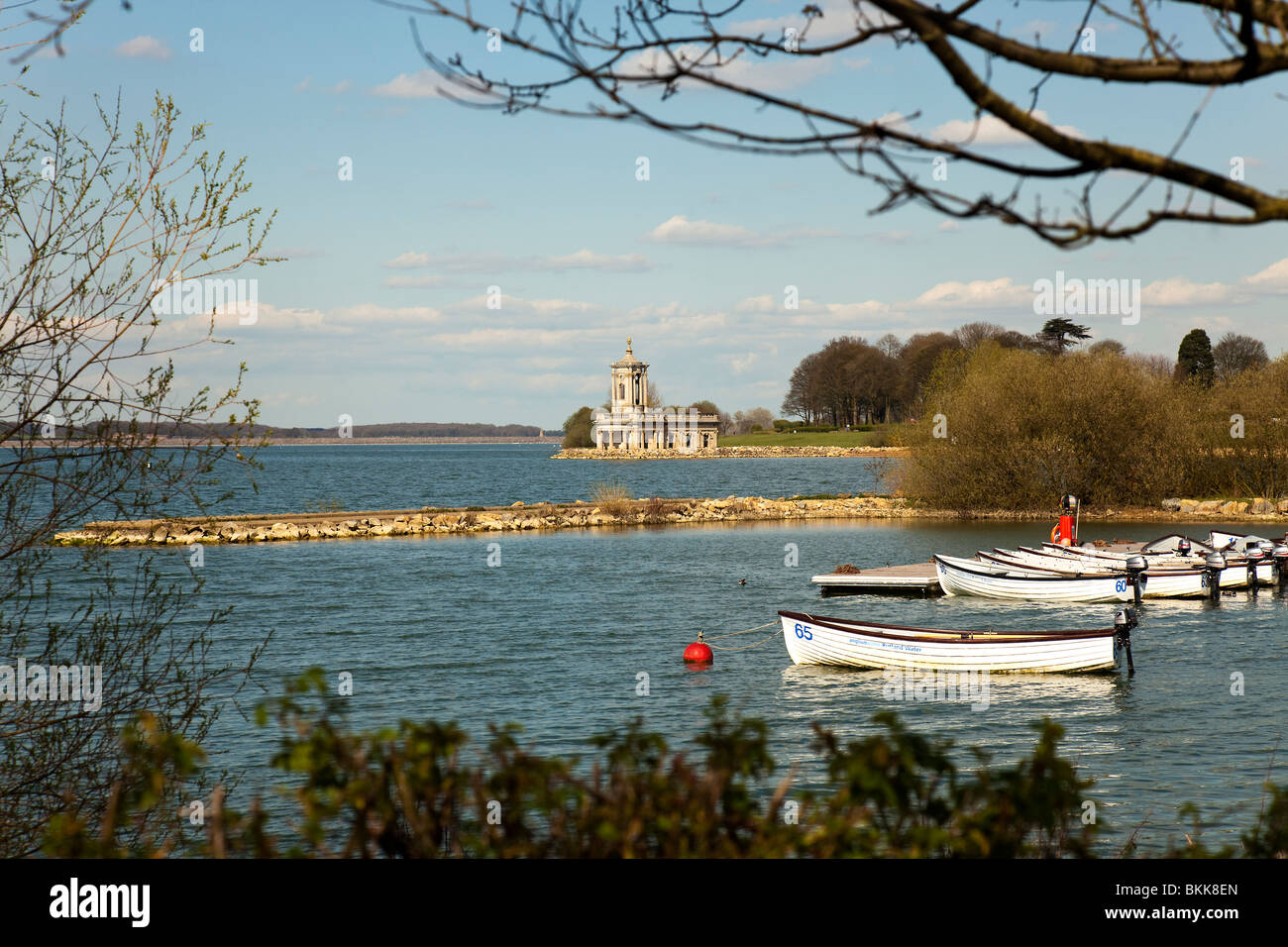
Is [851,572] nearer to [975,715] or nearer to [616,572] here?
[616,572]

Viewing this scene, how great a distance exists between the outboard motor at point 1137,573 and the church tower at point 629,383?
492ft

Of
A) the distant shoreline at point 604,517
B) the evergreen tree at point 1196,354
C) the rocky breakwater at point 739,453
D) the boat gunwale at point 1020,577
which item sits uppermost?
the evergreen tree at point 1196,354

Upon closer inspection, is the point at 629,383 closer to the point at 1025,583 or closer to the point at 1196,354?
the point at 1196,354

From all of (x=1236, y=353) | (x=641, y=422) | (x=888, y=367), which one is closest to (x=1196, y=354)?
(x=1236, y=353)

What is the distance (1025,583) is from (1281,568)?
9.48 metres

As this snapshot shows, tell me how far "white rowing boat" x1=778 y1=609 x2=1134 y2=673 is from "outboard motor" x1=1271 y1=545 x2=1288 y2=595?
14.5 m

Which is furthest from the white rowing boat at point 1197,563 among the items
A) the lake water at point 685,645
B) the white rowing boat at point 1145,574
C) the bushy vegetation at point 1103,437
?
the bushy vegetation at point 1103,437

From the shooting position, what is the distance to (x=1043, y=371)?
176 ft

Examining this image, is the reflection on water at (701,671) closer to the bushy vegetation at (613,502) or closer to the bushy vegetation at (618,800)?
the bushy vegetation at (618,800)

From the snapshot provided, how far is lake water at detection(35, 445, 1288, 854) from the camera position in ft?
53.0

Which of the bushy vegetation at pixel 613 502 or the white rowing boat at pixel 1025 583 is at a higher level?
the bushy vegetation at pixel 613 502

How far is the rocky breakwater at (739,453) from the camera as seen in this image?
146750 mm
